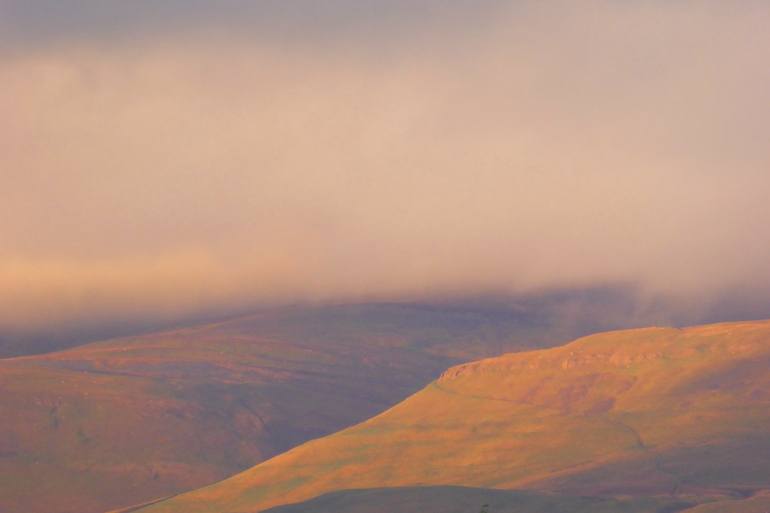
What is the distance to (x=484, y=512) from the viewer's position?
511ft

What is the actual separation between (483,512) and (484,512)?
2.55ft

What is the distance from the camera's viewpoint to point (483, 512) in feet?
509
